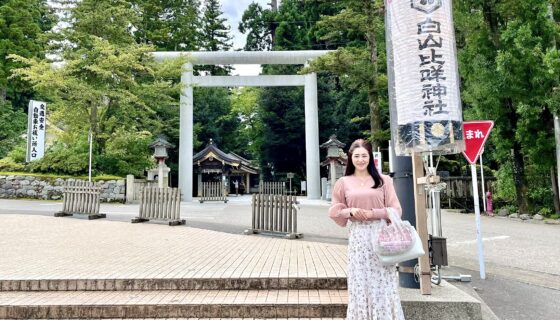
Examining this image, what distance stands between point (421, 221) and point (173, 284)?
256 cm

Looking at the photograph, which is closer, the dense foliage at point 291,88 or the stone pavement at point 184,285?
the stone pavement at point 184,285

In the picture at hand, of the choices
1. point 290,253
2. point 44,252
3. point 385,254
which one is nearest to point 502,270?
point 290,253

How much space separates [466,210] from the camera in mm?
14039

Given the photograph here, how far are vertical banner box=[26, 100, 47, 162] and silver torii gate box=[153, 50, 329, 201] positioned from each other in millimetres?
5810

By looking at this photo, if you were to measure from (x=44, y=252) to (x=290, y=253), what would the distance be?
3595 mm

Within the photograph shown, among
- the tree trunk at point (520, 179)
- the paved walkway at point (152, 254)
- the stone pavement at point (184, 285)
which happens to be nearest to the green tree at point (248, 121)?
the tree trunk at point (520, 179)

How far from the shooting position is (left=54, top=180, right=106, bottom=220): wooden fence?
372 inches

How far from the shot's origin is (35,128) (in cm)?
1506

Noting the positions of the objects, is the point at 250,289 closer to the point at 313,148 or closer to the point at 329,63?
the point at 329,63

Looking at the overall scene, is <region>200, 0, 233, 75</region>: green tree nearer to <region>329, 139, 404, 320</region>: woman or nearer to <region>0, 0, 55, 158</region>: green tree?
<region>0, 0, 55, 158</region>: green tree

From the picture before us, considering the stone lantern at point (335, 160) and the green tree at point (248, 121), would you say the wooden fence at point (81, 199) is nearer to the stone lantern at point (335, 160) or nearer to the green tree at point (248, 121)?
the stone lantern at point (335, 160)

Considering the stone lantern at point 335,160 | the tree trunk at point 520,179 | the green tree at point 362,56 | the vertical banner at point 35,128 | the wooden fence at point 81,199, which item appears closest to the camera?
the wooden fence at point 81,199

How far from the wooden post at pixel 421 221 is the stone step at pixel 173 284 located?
80cm

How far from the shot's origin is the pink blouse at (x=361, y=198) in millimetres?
2508
